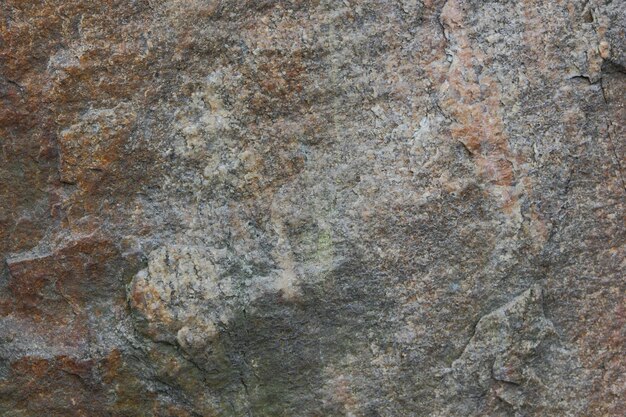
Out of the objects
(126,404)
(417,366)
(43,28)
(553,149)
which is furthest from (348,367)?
(43,28)

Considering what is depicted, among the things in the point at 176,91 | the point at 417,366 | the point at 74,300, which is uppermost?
the point at 176,91

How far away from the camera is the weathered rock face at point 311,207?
1218 mm

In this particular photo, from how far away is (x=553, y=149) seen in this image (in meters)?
1.24

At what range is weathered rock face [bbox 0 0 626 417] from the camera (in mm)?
1218

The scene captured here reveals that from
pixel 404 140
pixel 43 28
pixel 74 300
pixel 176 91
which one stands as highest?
pixel 43 28

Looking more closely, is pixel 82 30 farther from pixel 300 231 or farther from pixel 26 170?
pixel 300 231

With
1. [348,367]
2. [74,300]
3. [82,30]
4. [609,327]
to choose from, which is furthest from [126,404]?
[609,327]

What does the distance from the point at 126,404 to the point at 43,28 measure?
62 centimetres

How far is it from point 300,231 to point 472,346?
0.34m

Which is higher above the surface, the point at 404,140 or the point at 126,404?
the point at 404,140

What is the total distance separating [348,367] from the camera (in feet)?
4.20

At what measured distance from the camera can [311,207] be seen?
4.09ft

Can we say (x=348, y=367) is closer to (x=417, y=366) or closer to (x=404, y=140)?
(x=417, y=366)

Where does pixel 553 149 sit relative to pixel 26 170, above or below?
below
